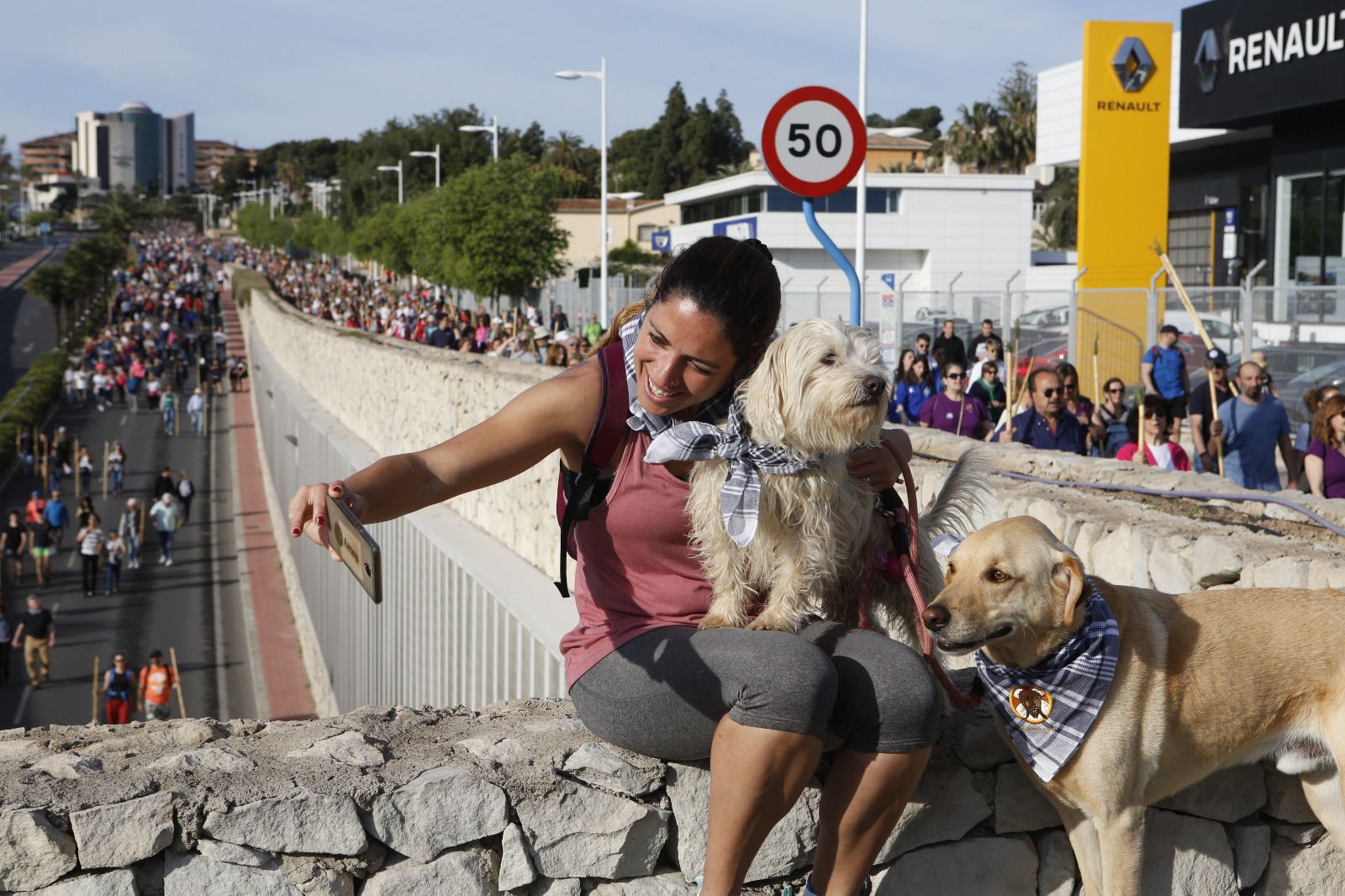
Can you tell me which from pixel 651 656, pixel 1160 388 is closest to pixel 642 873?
pixel 651 656

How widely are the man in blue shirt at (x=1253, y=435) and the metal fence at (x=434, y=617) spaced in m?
4.60

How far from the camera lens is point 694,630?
281cm

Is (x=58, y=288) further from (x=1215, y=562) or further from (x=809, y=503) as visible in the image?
(x=809, y=503)

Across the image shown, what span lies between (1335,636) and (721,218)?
50042 millimetres

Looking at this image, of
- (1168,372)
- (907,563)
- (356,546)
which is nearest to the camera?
(356,546)

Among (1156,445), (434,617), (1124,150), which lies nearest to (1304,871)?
(1156,445)

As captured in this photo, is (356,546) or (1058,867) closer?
(356,546)

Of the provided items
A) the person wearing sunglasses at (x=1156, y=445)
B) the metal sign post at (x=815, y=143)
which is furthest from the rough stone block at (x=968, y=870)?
the person wearing sunglasses at (x=1156, y=445)

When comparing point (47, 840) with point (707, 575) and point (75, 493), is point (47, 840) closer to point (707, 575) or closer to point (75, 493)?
point (707, 575)

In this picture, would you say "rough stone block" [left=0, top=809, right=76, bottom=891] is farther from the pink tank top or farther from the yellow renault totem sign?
the yellow renault totem sign

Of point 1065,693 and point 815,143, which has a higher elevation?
point 815,143

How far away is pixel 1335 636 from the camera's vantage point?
9.50 ft

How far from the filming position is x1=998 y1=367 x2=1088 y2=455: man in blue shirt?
362 inches

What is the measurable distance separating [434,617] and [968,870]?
34.0ft
